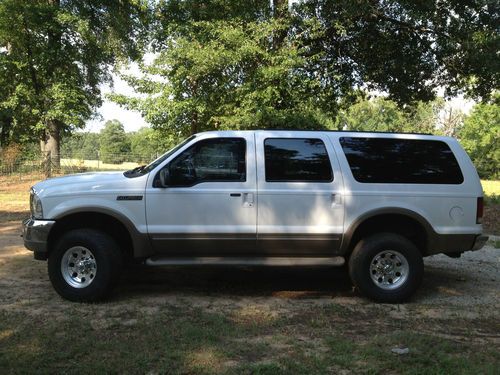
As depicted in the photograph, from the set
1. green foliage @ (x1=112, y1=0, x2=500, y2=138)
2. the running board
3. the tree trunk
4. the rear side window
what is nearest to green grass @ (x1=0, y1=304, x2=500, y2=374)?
the running board

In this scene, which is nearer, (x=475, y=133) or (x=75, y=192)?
(x=75, y=192)

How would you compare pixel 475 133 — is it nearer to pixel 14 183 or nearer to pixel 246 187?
pixel 14 183

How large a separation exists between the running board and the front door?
0.25ft

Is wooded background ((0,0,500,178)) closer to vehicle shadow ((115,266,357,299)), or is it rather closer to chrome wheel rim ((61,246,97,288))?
vehicle shadow ((115,266,357,299))

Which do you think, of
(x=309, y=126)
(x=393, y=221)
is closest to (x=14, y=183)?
(x=309, y=126)

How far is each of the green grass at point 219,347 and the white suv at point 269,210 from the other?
0.74 meters

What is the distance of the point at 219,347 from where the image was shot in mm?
4422

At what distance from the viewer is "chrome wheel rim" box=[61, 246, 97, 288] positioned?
5.65m

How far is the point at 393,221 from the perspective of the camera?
6102 millimetres

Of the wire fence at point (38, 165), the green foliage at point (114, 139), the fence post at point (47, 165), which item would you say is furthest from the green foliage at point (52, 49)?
the green foliage at point (114, 139)

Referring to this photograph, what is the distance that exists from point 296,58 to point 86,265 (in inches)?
388

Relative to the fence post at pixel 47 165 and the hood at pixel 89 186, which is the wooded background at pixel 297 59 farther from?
the hood at pixel 89 186

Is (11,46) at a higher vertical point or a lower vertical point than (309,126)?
higher

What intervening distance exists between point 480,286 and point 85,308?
507 centimetres
